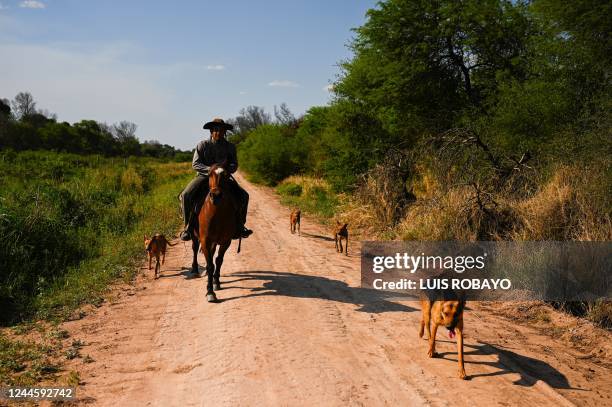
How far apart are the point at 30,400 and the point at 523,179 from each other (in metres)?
9.84

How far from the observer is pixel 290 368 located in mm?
4711

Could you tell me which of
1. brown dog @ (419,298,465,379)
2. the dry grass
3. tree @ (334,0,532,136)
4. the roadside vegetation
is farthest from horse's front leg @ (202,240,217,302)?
tree @ (334,0,532,136)

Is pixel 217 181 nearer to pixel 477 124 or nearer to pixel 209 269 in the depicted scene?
pixel 209 269

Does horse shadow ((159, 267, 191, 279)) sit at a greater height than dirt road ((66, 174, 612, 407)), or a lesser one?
greater

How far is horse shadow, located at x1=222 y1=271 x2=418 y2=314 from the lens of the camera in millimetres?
6950

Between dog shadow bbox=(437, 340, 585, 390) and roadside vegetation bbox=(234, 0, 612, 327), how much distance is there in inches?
85.8

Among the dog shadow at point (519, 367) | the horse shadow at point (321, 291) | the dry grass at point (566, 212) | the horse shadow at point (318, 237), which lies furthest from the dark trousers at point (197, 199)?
the dry grass at point (566, 212)

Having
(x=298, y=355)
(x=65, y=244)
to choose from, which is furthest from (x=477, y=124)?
(x=65, y=244)

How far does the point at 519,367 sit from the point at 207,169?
18.7ft

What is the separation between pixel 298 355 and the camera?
16.5 ft

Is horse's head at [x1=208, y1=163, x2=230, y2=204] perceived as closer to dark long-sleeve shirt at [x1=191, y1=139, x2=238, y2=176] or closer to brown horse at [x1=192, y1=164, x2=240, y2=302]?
brown horse at [x1=192, y1=164, x2=240, y2=302]

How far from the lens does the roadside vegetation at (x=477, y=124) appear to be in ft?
28.1

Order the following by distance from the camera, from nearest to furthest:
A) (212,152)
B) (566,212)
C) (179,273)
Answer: (566,212) → (212,152) → (179,273)

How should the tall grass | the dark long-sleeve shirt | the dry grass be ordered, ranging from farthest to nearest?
the dark long-sleeve shirt, the dry grass, the tall grass
